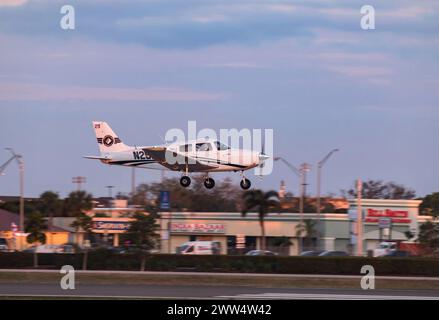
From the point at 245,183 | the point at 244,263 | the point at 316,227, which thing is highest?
the point at 245,183

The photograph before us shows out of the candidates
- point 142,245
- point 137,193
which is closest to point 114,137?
point 142,245

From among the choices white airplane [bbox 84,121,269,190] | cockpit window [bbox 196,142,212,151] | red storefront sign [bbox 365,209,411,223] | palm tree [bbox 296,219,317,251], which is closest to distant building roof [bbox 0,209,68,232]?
palm tree [bbox 296,219,317,251]

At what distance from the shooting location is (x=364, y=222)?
286ft

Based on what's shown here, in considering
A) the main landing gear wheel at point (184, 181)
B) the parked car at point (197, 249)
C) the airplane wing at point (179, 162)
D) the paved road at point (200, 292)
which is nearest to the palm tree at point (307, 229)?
the parked car at point (197, 249)

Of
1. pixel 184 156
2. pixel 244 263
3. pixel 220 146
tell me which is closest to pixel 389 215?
pixel 244 263

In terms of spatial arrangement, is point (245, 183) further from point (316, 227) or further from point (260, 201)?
point (316, 227)

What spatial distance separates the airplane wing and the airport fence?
86.3ft

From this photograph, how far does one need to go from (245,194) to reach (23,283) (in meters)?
34.7

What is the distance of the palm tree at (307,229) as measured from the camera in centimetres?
8442

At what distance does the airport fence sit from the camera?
2317 inches

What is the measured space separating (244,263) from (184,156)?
2797 centimetres

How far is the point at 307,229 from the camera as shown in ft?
279

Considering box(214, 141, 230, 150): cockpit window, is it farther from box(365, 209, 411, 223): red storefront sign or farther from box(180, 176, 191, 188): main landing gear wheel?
box(365, 209, 411, 223): red storefront sign
